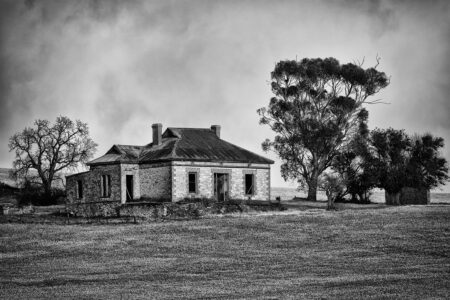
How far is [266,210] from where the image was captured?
43250 millimetres

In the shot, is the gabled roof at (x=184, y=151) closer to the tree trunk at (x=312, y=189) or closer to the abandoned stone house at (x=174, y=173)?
the abandoned stone house at (x=174, y=173)

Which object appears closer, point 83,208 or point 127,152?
point 83,208

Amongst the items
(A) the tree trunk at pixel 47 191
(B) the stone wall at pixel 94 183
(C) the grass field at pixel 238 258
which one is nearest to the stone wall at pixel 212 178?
(B) the stone wall at pixel 94 183

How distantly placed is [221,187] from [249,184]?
7.47 ft

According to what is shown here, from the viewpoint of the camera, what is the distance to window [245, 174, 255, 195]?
4766cm

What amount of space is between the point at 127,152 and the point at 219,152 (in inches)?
230

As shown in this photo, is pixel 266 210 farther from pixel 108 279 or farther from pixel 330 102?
pixel 108 279

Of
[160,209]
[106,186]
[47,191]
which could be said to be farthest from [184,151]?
[47,191]

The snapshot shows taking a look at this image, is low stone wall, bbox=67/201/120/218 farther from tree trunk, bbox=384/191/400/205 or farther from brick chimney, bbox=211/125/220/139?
tree trunk, bbox=384/191/400/205

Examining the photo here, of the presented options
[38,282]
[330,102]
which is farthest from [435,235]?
[330,102]

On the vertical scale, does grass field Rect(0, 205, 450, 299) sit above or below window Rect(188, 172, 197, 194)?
below

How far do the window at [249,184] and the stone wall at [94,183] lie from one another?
830cm

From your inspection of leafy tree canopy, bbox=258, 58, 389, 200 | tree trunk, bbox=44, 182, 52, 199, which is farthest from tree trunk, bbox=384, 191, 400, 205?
tree trunk, bbox=44, 182, 52, 199

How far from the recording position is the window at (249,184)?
4766 cm
